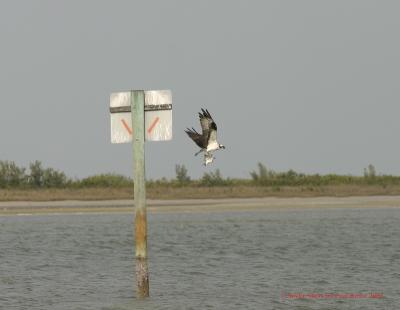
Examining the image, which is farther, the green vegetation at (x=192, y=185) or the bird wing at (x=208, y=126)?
the green vegetation at (x=192, y=185)

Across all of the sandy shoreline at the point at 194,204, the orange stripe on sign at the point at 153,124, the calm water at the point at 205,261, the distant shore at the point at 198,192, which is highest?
the orange stripe on sign at the point at 153,124

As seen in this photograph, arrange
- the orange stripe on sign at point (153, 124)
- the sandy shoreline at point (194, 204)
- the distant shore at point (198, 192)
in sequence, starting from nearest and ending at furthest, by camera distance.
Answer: the orange stripe on sign at point (153, 124) → the sandy shoreline at point (194, 204) → the distant shore at point (198, 192)

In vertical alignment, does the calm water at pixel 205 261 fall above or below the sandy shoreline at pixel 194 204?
below

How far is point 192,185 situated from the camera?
191ft

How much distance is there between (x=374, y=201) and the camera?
167ft

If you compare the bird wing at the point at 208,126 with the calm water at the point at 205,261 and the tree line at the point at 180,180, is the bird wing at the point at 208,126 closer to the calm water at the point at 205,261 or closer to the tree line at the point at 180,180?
the calm water at the point at 205,261

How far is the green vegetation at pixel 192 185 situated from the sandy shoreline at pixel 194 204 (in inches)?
67.8

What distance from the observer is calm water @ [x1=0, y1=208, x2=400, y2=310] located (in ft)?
59.8

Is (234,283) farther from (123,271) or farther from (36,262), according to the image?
(36,262)

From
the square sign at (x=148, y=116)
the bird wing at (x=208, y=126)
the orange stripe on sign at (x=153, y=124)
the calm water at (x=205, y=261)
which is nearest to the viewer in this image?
the square sign at (x=148, y=116)

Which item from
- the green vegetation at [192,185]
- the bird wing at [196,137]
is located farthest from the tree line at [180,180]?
the bird wing at [196,137]

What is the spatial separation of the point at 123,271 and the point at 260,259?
4.24 m

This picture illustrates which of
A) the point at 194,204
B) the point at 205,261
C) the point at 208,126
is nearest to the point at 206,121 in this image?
the point at 208,126

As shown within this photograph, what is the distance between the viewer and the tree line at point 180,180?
58.4 metres
